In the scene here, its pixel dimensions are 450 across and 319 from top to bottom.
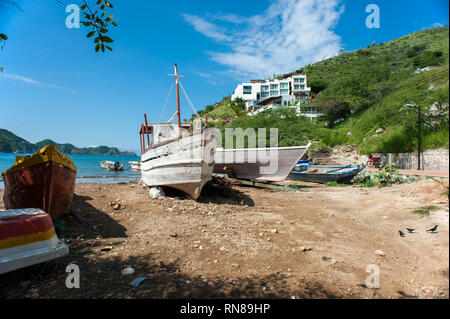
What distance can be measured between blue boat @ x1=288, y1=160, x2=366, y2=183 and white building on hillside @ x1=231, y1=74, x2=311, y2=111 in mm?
41526

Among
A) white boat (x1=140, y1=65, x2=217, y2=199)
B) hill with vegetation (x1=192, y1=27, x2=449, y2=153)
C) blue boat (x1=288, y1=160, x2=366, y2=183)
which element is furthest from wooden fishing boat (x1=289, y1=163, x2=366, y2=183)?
white boat (x1=140, y1=65, x2=217, y2=199)

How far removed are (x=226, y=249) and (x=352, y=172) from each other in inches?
459

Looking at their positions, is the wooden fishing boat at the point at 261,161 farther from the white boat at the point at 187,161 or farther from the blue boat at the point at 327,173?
the white boat at the point at 187,161

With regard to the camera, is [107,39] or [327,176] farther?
[327,176]

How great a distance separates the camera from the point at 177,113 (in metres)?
9.47

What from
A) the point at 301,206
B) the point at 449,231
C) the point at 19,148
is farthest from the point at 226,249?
the point at 19,148

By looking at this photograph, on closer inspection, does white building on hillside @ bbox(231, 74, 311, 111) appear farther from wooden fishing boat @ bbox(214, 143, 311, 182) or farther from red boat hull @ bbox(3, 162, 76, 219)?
red boat hull @ bbox(3, 162, 76, 219)

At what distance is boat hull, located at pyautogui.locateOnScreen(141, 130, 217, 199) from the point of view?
7.21 m

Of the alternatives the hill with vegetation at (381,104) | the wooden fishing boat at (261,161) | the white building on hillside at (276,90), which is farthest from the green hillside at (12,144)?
the wooden fishing boat at (261,161)

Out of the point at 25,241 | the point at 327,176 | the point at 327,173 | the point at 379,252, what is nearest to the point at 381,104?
the point at 379,252

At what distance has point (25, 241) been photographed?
2785 millimetres

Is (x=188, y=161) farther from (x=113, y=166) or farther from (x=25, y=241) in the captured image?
(x=113, y=166)

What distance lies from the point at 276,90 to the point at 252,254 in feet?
225
